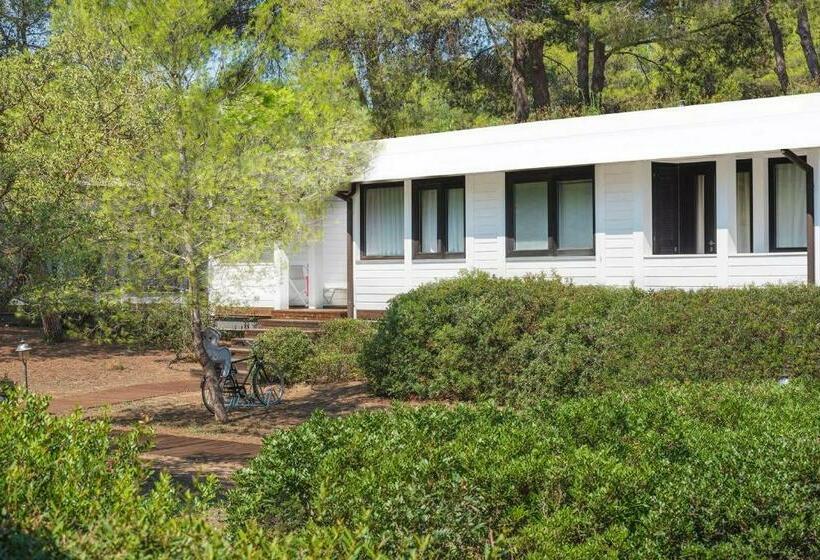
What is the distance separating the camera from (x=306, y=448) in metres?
6.78

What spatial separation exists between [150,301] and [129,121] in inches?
161

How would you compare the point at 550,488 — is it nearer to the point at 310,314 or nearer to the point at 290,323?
the point at 290,323

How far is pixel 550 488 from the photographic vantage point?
596 cm

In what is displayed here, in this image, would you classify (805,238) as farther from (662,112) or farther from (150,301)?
(150,301)

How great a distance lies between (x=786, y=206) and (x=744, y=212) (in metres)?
0.72

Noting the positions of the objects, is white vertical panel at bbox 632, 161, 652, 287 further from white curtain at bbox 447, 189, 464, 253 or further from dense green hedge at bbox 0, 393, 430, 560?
dense green hedge at bbox 0, 393, 430, 560

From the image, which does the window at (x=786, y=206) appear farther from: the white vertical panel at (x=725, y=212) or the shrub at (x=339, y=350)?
the shrub at (x=339, y=350)

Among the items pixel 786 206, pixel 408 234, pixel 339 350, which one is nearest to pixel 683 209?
pixel 786 206

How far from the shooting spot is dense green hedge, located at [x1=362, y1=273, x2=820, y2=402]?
45.5 feet

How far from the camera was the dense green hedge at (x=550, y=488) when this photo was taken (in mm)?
5621

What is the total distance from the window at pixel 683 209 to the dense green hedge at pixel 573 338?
98.7 inches

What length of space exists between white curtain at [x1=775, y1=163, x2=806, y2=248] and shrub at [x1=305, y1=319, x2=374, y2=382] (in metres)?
6.90

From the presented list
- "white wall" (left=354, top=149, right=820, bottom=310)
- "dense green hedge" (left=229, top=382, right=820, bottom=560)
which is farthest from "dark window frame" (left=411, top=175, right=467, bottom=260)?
"dense green hedge" (left=229, top=382, right=820, bottom=560)

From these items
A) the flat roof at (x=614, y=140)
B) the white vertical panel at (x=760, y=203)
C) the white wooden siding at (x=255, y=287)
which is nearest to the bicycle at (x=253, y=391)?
the white wooden siding at (x=255, y=287)
